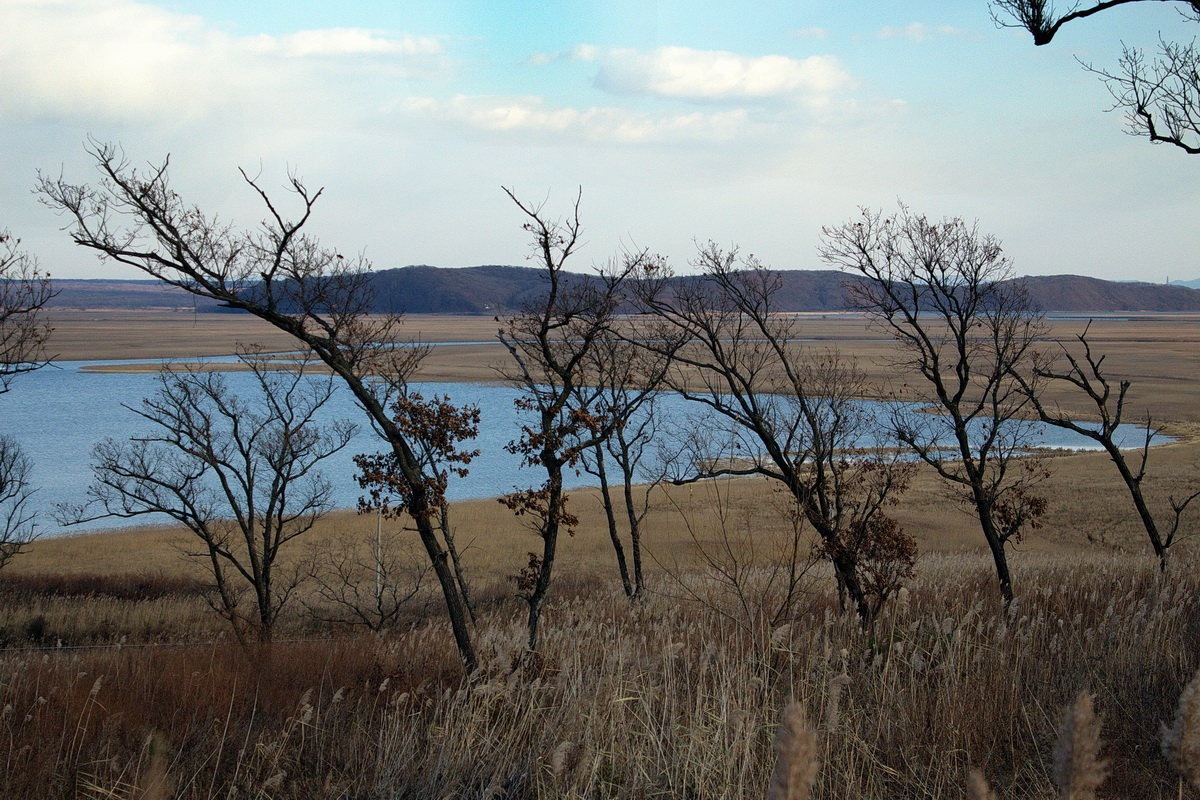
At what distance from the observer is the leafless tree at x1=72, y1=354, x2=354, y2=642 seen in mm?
22938

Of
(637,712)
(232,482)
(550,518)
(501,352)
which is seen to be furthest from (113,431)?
(501,352)

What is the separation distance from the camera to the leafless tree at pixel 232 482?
22.9 m

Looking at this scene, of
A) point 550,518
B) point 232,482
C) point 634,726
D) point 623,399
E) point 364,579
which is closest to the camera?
point 634,726

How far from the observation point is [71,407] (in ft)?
227

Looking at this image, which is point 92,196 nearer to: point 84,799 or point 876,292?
point 84,799

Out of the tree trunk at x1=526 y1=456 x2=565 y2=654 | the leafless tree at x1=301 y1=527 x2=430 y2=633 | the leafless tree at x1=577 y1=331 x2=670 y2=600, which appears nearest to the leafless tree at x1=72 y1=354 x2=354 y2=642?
the leafless tree at x1=301 y1=527 x2=430 y2=633

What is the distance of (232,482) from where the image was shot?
47.2 metres

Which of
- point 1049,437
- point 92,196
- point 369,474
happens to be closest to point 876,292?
point 369,474

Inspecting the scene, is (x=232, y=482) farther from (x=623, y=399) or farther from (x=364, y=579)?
(x=623, y=399)

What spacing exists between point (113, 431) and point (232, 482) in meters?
15.7

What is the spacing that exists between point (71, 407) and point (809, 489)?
2810 inches

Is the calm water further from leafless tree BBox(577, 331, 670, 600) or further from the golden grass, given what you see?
the golden grass

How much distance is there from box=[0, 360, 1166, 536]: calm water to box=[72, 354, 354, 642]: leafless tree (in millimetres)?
1912

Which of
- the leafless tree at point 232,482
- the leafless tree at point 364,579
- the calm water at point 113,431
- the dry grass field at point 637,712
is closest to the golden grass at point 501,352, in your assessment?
the calm water at point 113,431
